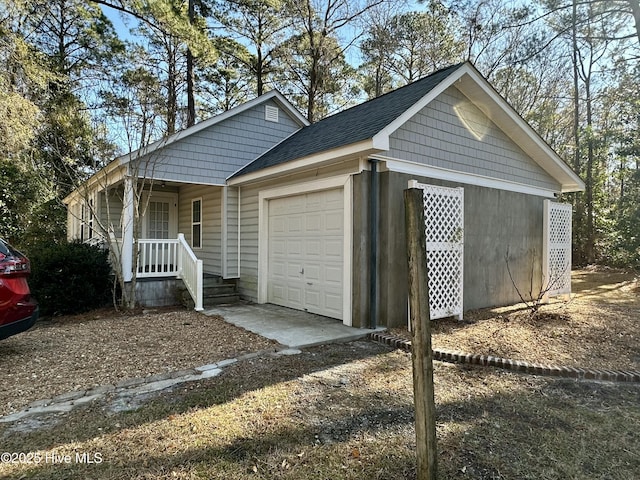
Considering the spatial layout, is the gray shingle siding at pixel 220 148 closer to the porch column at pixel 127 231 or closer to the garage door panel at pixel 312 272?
the porch column at pixel 127 231

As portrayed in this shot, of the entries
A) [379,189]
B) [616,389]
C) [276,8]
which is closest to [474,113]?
[379,189]

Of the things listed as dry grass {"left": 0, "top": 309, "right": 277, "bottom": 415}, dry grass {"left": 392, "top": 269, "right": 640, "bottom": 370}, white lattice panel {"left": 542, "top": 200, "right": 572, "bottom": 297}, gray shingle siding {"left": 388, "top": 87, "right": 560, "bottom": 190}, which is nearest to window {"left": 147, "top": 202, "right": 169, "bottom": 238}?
dry grass {"left": 0, "top": 309, "right": 277, "bottom": 415}

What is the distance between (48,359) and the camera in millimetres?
4566

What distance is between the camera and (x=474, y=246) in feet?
24.1

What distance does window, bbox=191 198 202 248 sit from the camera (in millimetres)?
10445

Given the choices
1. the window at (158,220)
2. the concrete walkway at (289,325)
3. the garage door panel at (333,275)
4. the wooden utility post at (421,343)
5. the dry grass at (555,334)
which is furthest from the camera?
the window at (158,220)

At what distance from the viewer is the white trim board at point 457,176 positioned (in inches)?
239

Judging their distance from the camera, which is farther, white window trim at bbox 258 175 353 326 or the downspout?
white window trim at bbox 258 175 353 326

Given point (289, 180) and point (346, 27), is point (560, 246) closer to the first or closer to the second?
point (289, 180)

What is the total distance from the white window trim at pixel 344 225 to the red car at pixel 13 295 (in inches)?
166

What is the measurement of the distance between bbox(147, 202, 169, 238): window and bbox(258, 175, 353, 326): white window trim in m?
4.65

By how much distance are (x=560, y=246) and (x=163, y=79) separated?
56.3 ft

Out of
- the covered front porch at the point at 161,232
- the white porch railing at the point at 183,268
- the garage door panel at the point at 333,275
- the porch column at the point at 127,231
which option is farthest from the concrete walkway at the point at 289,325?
the porch column at the point at 127,231

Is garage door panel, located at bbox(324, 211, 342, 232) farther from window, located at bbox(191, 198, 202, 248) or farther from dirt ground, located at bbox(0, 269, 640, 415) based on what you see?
window, located at bbox(191, 198, 202, 248)
